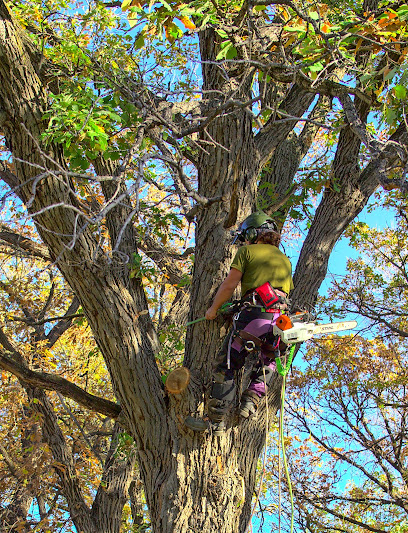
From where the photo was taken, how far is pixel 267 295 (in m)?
4.09

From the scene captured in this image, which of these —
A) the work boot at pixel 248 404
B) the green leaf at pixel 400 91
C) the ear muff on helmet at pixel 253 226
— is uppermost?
the green leaf at pixel 400 91

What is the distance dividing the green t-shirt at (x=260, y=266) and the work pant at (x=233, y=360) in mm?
265

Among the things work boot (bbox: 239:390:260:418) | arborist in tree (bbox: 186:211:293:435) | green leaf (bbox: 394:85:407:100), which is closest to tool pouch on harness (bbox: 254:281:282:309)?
arborist in tree (bbox: 186:211:293:435)

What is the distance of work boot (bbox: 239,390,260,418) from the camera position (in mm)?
3971

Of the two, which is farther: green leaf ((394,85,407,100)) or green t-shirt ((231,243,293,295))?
green t-shirt ((231,243,293,295))

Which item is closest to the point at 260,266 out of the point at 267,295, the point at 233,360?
the point at 267,295

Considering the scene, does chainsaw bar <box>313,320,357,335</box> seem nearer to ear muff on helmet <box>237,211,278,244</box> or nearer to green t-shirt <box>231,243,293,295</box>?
green t-shirt <box>231,243,293,295</box>

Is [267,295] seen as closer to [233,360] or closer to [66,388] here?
[233,360]

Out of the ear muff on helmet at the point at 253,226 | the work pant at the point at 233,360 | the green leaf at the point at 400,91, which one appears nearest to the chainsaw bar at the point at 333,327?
the work pant at the point at 233,360

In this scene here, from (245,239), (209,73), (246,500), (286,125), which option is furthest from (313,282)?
(209,73)

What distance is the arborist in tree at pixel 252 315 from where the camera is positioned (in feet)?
12.9

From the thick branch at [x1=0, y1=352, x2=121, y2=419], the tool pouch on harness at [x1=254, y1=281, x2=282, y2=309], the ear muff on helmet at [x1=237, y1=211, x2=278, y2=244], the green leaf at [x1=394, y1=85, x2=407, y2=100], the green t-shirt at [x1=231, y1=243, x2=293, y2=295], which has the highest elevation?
the green leaf at [x1=394, y1=85, x2=407, y2=100]

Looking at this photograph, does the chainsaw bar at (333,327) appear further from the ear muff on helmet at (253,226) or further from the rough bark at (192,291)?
the ear muff on helmet at (253,226)

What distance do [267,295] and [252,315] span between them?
0.68 feet
